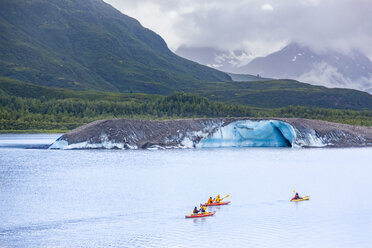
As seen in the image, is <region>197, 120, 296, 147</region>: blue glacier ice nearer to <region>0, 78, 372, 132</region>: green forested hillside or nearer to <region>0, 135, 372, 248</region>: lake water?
<region>0, 135, 372, 248</region>: lake water

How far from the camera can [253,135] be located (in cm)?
8025

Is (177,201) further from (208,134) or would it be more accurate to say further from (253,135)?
(253,135)

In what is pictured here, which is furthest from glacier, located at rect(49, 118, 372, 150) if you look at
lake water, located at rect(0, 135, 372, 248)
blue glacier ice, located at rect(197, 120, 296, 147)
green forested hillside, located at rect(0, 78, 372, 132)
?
green forested hillside, located at rect(0, 78, 372, 132)

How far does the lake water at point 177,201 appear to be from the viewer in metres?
26.0

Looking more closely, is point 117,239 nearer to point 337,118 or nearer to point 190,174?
point 190,174

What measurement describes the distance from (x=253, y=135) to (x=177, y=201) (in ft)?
150

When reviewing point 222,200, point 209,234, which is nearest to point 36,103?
point 222,200

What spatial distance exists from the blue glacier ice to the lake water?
38.9 ft

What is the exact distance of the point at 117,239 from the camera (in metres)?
25.5


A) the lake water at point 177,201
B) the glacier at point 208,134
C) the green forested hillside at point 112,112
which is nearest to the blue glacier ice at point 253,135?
the glacier at point 208,134

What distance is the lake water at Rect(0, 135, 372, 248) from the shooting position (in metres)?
26.0

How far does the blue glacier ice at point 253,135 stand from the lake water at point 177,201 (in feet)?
38.9

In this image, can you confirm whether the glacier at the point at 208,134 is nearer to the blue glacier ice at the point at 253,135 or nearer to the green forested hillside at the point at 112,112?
the blue glacier ice at the point at 253,135

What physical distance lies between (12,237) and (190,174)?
26117mm
